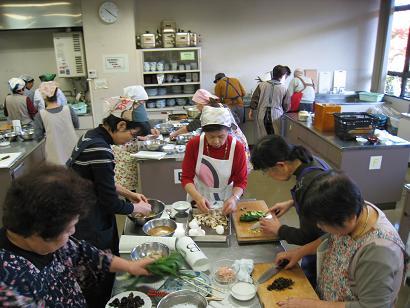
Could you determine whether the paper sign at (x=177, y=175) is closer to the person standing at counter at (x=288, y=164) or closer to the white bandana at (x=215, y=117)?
the white bandana at (x=215, y=117)

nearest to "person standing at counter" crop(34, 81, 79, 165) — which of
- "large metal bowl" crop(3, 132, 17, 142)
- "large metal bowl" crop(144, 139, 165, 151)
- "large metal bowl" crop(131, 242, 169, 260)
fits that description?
"large metal bowl" crop(3, 132, 17, 142)

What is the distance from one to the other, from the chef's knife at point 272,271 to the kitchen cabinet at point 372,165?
256 cm

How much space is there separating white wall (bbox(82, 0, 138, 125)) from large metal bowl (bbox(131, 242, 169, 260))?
4.74 meters

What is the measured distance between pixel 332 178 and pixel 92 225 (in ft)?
4.26

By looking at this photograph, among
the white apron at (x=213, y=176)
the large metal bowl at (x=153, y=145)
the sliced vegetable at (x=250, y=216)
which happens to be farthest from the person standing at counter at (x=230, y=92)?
the sliced vegetable at (x=250, y=216)

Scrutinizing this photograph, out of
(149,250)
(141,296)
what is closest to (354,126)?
(149,250)

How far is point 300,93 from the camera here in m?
5.96

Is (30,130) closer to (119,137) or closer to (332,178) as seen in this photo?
(119,137)

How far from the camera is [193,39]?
6.17 m

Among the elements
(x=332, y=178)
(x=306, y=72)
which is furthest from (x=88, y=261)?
(x=306, y=72)

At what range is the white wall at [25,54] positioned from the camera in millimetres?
6399

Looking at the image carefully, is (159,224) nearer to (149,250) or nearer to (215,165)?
(149,250)

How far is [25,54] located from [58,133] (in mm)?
3247

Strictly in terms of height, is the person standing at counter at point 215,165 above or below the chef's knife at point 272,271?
above
